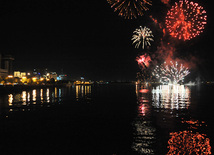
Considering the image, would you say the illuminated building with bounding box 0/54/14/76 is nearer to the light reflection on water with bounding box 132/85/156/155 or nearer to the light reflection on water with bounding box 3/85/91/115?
the light reflection on water with bounding box 3/85/91/115

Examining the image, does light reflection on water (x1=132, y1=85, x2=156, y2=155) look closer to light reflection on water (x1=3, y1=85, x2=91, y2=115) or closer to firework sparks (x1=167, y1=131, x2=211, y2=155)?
firework sparks (x1=167, y1=131, x2=211, y2=155)

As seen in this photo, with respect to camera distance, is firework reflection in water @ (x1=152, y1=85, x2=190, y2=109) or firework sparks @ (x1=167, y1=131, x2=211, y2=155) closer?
firework sparks @ (x1=167, y1=131, x2=211, y2=155)

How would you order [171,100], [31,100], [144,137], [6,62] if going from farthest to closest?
[6,62]
[31,100]
[171,100]
[144,137]

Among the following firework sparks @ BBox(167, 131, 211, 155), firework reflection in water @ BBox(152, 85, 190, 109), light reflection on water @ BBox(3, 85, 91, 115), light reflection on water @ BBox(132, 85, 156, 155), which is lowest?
light reflection on water @ BBox(3, 85, 91, 115)

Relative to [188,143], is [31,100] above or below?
below

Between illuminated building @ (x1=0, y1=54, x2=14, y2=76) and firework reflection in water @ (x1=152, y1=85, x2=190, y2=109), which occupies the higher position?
illuminated building @ (x1=0, y1=54, x2=14, y2=76)

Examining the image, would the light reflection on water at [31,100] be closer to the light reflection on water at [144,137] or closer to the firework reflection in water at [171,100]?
the firework reflection in water at [171,100]

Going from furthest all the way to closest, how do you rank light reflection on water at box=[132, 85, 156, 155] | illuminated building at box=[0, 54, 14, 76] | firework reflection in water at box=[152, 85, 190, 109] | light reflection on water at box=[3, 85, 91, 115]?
illuminated building at box=[0, 54, 14, 76] → firework reflection in water at box=[152, 85, 190, 109] → light reflection on water at box=[3, 85, 91, 115] → light reflection on water at box=[132, 85, 156, 155]

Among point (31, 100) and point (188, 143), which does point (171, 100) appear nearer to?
point (31, 100)

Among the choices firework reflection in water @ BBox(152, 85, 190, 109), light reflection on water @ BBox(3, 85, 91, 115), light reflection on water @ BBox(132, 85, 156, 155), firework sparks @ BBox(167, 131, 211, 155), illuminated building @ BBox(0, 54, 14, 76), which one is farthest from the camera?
illuminated building @ BBox(0, 54, 14, 76)

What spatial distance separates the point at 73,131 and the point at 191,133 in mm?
5094

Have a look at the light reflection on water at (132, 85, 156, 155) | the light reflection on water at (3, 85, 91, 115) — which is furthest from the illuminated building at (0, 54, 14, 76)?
the light reflection on water at (132, 85, 156, 155)

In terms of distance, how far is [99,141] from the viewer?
780cm

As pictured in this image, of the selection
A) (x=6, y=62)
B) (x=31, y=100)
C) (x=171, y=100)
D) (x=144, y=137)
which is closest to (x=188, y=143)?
(x=144, y=137)
